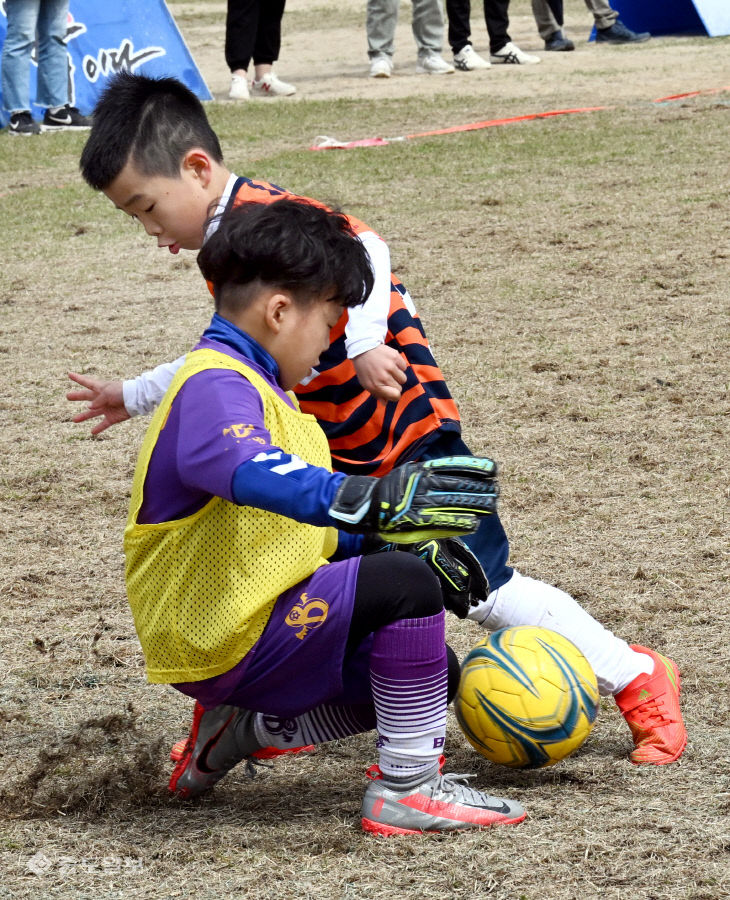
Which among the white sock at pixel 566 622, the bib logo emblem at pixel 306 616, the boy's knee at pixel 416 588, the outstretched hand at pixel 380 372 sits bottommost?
the white sock at pixel 566 622

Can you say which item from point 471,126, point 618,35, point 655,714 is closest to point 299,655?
point 655,714

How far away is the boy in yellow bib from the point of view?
235cm

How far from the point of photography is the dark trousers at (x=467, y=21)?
12836 millimetres

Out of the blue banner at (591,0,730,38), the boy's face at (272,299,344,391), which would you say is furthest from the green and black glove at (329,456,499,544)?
the blue banner at (591,0,730,38)

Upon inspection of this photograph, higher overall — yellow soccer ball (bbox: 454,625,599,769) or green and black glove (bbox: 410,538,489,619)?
green and black glove (bbox: 410,538,489,619)

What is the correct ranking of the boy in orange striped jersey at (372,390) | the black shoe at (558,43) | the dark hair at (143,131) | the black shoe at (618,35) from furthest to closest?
the black shoe at (618,35) < the black shoe at (558,43) < the dark hair at (143,131) < the boy in orange striped jersey at (372,390)

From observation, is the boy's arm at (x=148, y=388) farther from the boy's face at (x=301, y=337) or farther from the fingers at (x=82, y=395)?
the boy's face at (x=301, y=337)

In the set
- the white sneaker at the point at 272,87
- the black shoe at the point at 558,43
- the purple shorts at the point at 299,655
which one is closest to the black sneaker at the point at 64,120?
the white sneaker at the point at 272,87

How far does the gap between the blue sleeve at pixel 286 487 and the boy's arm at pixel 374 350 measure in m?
0.62

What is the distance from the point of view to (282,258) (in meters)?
2.38

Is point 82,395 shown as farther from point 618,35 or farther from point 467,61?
point 618,35

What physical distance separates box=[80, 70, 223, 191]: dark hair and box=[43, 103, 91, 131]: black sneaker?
7.84 meters

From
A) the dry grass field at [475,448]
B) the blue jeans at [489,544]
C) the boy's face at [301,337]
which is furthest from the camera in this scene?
the blue jeans at [489,544]

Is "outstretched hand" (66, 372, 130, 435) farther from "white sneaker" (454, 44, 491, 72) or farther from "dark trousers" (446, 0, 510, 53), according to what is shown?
"white sneaker" (454, 44, 491, 72)
